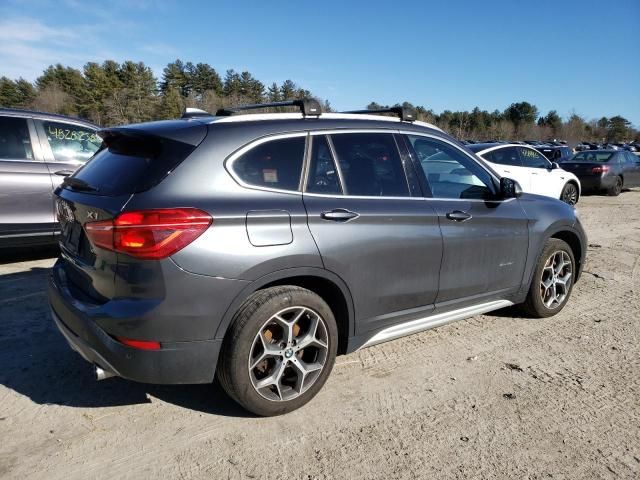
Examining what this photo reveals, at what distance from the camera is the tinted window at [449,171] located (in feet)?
12.1

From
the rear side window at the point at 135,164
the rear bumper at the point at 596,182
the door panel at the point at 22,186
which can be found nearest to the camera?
the rear side window at the point at 135,164

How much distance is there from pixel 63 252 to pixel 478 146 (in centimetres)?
1044

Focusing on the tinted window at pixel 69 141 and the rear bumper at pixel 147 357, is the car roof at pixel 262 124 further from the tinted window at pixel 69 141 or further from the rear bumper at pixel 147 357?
the tinted window at pixel 69 141

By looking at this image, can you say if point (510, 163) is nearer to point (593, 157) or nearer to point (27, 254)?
point (593, 157)

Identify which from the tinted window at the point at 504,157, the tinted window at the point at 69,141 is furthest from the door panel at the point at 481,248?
the tinted window at the point at 504,157

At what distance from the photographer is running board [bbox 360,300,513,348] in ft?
10.9

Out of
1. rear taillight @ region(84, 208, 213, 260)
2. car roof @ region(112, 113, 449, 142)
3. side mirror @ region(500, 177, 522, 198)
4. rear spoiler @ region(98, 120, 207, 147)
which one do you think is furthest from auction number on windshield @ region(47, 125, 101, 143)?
side mirror @ region(500, 177, 522, 198)

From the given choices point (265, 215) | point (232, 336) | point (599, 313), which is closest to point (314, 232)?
point (265, 215)

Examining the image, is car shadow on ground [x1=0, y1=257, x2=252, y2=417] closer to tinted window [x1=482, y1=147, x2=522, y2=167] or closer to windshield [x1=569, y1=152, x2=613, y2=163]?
tinted window [x1=482, y1=147, x2=522, y2=167]

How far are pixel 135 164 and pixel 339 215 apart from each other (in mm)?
1217

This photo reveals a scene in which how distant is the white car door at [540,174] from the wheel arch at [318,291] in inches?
378

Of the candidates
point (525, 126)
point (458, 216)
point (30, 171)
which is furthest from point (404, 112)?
point (525, 126)

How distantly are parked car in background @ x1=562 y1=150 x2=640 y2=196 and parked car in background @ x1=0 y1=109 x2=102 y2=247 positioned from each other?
15114mm

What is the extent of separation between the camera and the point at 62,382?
10.8ft
